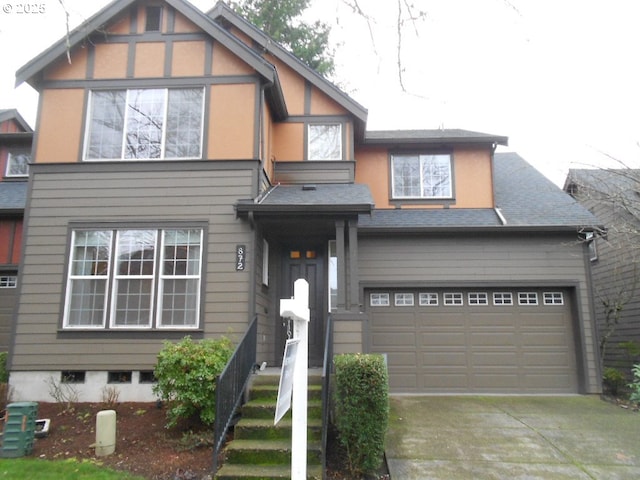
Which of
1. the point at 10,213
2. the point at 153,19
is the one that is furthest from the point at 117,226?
the point at 10,213

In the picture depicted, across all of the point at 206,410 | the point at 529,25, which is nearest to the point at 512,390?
the point at 206,410

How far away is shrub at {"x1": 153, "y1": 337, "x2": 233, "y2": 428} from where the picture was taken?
6.00 metres

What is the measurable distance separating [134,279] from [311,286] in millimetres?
3244

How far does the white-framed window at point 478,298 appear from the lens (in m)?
9.62

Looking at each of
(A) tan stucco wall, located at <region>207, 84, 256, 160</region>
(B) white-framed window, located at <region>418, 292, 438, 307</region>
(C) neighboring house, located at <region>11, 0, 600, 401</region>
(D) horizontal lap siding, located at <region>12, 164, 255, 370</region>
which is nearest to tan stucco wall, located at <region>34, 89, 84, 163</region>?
(C) neighboring house, located at <region>11, 0, 600, 401</region>

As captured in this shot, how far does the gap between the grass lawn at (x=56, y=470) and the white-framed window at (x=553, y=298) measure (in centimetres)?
807

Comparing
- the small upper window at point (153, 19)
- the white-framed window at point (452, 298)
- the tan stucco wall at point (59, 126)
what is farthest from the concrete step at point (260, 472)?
the small upper window at point (153, 19)

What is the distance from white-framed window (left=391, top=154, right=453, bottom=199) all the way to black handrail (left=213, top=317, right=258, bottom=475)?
5.12m

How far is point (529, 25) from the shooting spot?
3639mm

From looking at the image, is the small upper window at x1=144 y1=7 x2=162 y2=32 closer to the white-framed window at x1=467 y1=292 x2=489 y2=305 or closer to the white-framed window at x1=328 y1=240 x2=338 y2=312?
the white-framed window at x1=328 y1=240 x2=338 y2=312

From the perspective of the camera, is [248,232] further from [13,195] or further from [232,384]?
[13,195]

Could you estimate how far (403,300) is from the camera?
31.8 feet

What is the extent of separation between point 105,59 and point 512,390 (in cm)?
989

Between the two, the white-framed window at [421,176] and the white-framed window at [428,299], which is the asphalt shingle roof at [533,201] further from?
the white-framed window at [428,299]
